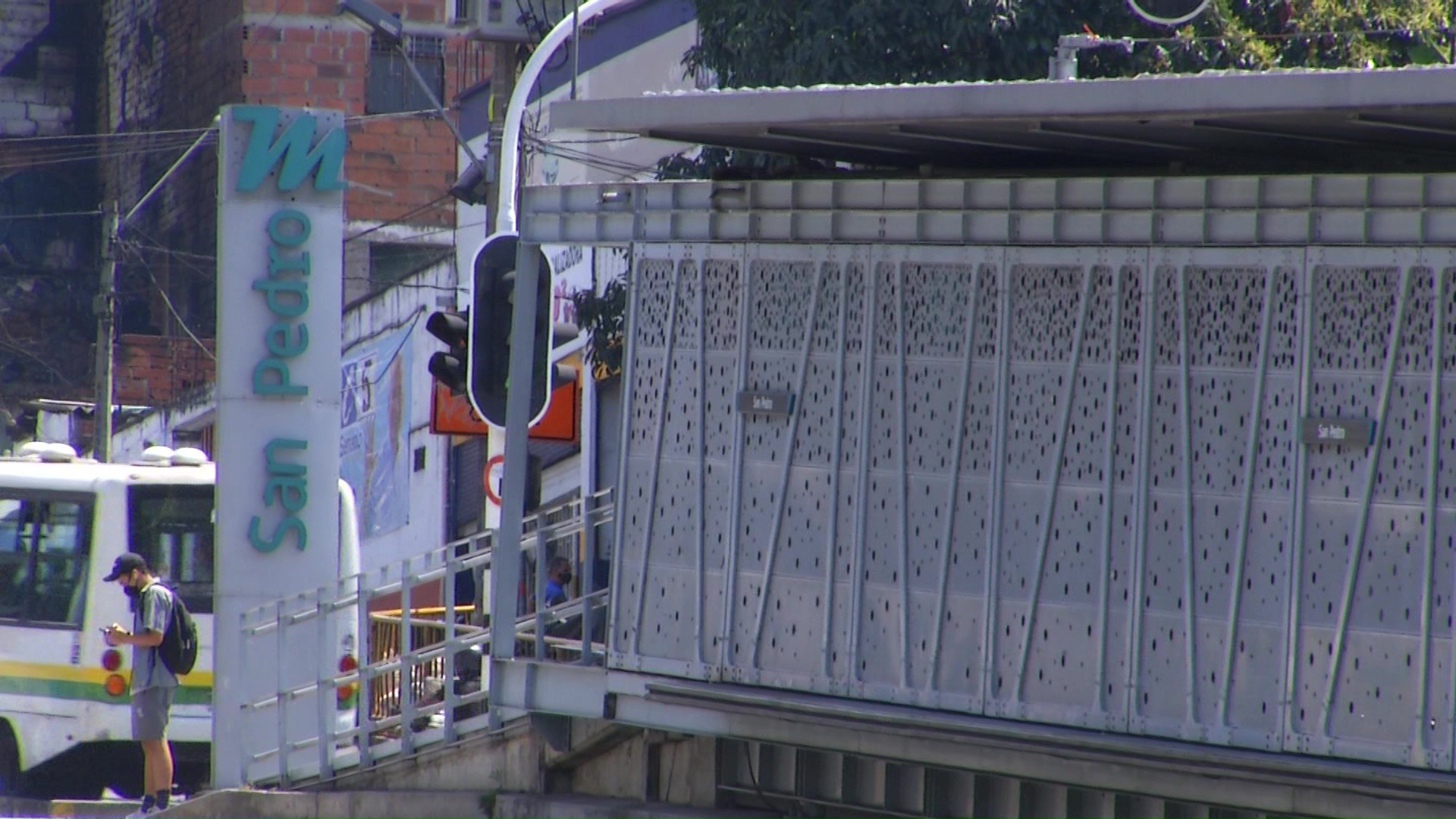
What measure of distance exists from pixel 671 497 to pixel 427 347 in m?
19.3

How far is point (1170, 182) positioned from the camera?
29.4 ft

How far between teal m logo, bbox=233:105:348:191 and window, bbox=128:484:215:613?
2.94 meters

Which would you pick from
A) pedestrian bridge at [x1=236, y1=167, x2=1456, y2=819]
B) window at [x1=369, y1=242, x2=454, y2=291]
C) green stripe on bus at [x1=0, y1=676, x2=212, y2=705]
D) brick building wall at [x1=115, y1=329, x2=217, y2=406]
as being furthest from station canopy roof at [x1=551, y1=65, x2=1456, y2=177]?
brick building wall at [x1=115, y1=329, x2=217, y2=406]

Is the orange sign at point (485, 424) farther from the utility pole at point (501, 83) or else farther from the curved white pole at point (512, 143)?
the utility pole at point (501, 83)

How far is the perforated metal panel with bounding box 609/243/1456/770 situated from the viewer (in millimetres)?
8359

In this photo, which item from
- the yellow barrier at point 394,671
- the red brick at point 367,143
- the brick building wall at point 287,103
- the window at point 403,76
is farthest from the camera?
the window at point 403,76

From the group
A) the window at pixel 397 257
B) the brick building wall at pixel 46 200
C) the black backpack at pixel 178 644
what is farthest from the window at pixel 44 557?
the brick building wall at pixel 46 200

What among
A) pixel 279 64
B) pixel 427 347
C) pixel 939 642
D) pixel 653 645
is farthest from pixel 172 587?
pixel 279 64

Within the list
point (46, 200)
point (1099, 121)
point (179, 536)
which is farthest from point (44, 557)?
point (46, 200)

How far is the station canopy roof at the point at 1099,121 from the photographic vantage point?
801 centimetres

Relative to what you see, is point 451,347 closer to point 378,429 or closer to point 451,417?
point 451,417

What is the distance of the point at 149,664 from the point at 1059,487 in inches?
264

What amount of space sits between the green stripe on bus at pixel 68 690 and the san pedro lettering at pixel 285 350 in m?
1.94

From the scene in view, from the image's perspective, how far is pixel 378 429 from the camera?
31.4m
